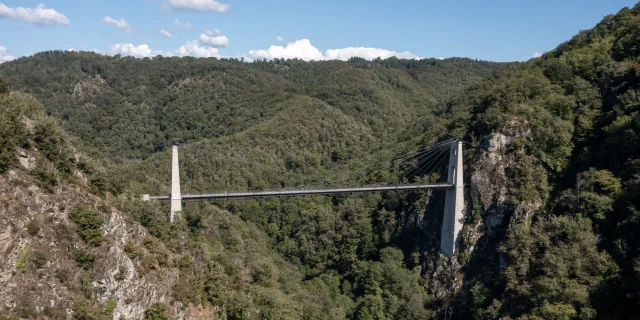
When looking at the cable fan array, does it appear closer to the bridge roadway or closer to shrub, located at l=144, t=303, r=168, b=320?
the bridge roadway


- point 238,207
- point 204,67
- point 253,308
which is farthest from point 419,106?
point 253,308

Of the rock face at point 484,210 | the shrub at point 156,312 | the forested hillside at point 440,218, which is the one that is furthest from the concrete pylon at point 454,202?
the shrub at point 156,312

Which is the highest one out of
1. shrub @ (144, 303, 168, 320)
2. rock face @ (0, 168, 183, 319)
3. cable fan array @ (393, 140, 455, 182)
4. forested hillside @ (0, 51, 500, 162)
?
forested hillside @ (0, 51, 500, 162)

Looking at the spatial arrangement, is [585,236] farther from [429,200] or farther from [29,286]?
[29,286]

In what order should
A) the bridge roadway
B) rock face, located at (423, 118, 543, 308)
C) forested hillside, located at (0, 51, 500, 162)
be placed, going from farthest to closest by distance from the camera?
1. forested hillside, located at (0, 51, 500, 162)
2. rock face, located at (423, 118, 543, 308)
3. the bridge roadway

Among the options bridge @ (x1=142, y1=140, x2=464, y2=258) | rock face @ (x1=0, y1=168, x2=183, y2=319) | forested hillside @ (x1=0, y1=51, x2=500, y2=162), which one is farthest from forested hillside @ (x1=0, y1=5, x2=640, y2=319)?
forested hillside @ (x1=0, y1=51, x2=500, y2=162)

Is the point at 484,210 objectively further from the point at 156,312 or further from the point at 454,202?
the point at 156,312

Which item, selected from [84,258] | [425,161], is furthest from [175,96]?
[84,258]
